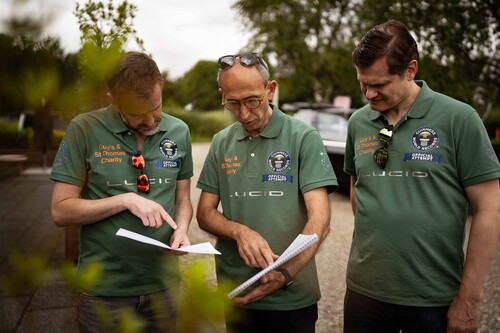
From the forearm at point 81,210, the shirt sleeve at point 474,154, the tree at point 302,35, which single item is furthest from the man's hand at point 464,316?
the tree at point 302,35

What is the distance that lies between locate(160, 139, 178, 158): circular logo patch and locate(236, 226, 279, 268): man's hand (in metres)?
0.41

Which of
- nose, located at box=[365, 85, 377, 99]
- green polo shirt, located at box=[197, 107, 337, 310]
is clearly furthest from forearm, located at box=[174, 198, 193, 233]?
nose, located at box=[365, 85, 377, 99]

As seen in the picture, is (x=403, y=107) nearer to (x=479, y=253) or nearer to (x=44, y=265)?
(x=479, y=253)

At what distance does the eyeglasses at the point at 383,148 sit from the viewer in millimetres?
1862

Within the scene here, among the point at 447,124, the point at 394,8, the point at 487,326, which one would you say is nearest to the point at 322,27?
the point at 394,8

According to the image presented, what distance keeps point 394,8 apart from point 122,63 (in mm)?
8218

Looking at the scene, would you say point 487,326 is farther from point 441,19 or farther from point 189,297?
point 441,19

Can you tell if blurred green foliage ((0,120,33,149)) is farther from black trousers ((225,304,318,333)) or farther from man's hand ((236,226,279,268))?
black trousers ((225,304,318,333))

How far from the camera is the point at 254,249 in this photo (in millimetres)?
1643

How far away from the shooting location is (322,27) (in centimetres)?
2672

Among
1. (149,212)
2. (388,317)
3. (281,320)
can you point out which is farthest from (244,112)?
(388,317)

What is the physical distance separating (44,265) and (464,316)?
1473 mm

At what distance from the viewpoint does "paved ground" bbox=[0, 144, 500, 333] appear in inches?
28.8

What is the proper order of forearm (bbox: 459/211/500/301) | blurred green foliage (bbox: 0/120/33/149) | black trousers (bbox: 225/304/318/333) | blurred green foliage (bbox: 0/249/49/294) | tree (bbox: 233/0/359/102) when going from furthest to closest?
tree (bbox: 233/0/359/102) → black trousers (bbox: 225/304/318/333) → forearm (bbox: 459/211/500/301) → blurred green foliage (bbox: 0/249/49/294) → blurred green foliage (bbox: 0/120/33/149)
